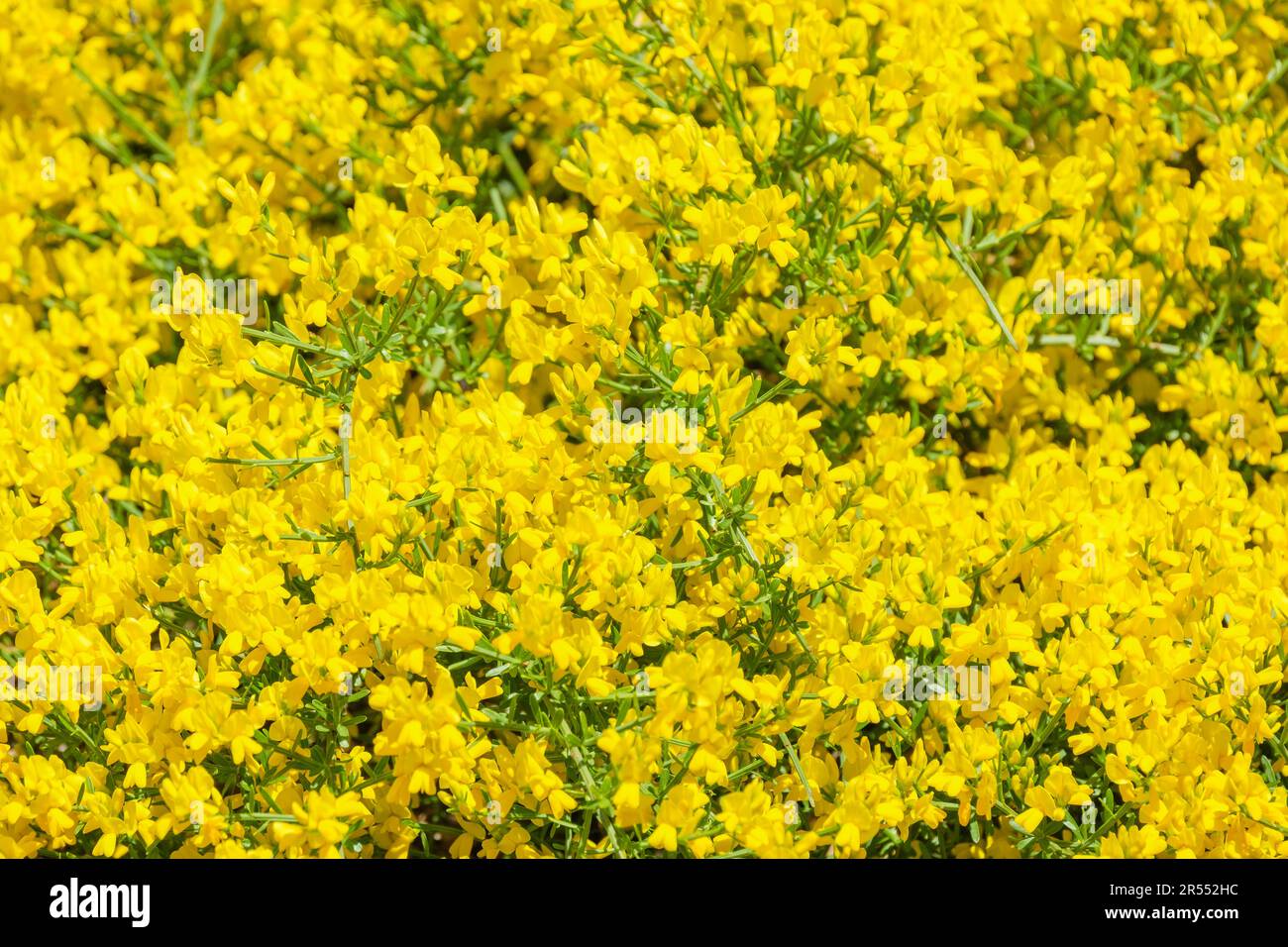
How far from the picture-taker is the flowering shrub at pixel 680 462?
2041 millimetres

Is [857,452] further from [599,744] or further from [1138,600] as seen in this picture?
[599,744]

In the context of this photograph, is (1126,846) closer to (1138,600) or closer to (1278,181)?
(1138,600)

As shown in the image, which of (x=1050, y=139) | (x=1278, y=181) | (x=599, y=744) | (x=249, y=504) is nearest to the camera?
(x=599, y=744)

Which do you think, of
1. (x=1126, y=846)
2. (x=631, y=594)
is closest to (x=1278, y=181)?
(x=1126, y=846)

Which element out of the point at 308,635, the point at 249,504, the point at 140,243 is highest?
the point at 140,243

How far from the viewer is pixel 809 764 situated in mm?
2143

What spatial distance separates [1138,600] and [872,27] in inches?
48.9

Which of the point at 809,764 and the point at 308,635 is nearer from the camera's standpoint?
the point at 308,635

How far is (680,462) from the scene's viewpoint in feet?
6.64

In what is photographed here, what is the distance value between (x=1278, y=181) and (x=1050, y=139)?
49 cm

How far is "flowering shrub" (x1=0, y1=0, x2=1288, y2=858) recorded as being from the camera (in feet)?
6.70

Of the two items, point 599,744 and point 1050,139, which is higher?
point 1050,139

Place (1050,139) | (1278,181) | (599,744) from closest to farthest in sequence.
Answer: (599,744) → (1278,181) → (1050,139)

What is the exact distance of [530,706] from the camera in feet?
6.93
